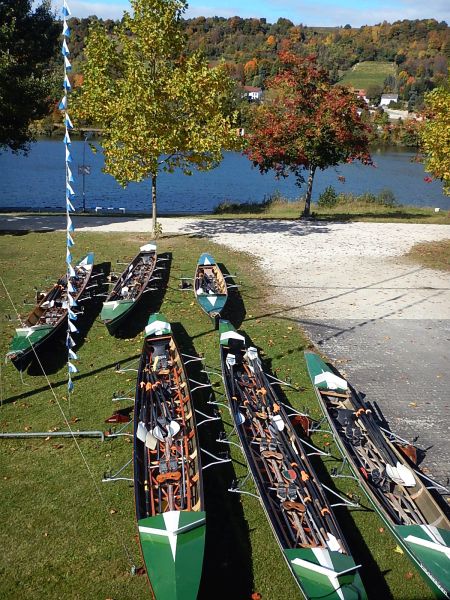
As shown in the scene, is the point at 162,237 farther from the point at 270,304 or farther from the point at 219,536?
the point at 219,536

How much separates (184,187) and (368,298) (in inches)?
1185

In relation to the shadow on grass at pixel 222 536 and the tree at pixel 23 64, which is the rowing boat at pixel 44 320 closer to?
the shadow on grass at pixel 222 536

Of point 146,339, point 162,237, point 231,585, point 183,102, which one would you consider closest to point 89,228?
point 162,237

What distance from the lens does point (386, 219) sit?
27953mm

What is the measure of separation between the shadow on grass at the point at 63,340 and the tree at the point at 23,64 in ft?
34.1

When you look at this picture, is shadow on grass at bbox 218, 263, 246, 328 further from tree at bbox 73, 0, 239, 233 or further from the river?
the river

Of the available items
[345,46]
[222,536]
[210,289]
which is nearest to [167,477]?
[222,536]

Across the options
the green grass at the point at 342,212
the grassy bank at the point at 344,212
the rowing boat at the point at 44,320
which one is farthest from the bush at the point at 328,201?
the rowing boat at the point at 44,320

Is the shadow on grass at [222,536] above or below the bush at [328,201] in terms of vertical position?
above

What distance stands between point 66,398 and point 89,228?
14730mm

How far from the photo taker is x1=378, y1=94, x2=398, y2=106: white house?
101219mm

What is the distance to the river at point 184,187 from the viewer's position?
37312 mm

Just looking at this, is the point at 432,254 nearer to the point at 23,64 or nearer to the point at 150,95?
the point at 150,95

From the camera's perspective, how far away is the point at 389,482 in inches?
325
